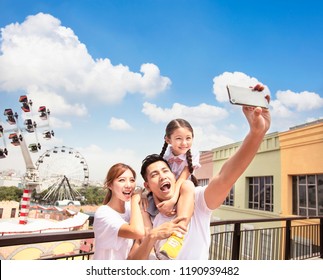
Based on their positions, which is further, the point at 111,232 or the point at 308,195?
the point at 308,195

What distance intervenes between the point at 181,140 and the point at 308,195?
13.5ft

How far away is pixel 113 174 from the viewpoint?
795mm

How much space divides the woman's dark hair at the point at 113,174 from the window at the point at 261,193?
4.52 m

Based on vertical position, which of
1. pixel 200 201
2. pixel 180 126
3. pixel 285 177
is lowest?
pixel 200 201

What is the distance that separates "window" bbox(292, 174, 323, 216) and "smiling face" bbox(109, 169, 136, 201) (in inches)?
158

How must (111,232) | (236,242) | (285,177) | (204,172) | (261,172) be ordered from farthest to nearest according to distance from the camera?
(261,172), (285,177), (236,242), (204,172), (111,232)

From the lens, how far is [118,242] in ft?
2.50

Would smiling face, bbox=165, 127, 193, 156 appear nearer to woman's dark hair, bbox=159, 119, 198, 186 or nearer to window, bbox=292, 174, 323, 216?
woman's dark hair, bbox=159, 119, 198, 186

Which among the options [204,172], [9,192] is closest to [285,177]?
[204,172]

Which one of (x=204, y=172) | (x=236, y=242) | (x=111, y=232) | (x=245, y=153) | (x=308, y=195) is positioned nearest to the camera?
(x=245, y=153)

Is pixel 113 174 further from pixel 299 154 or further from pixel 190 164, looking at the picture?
pixel 299 154
